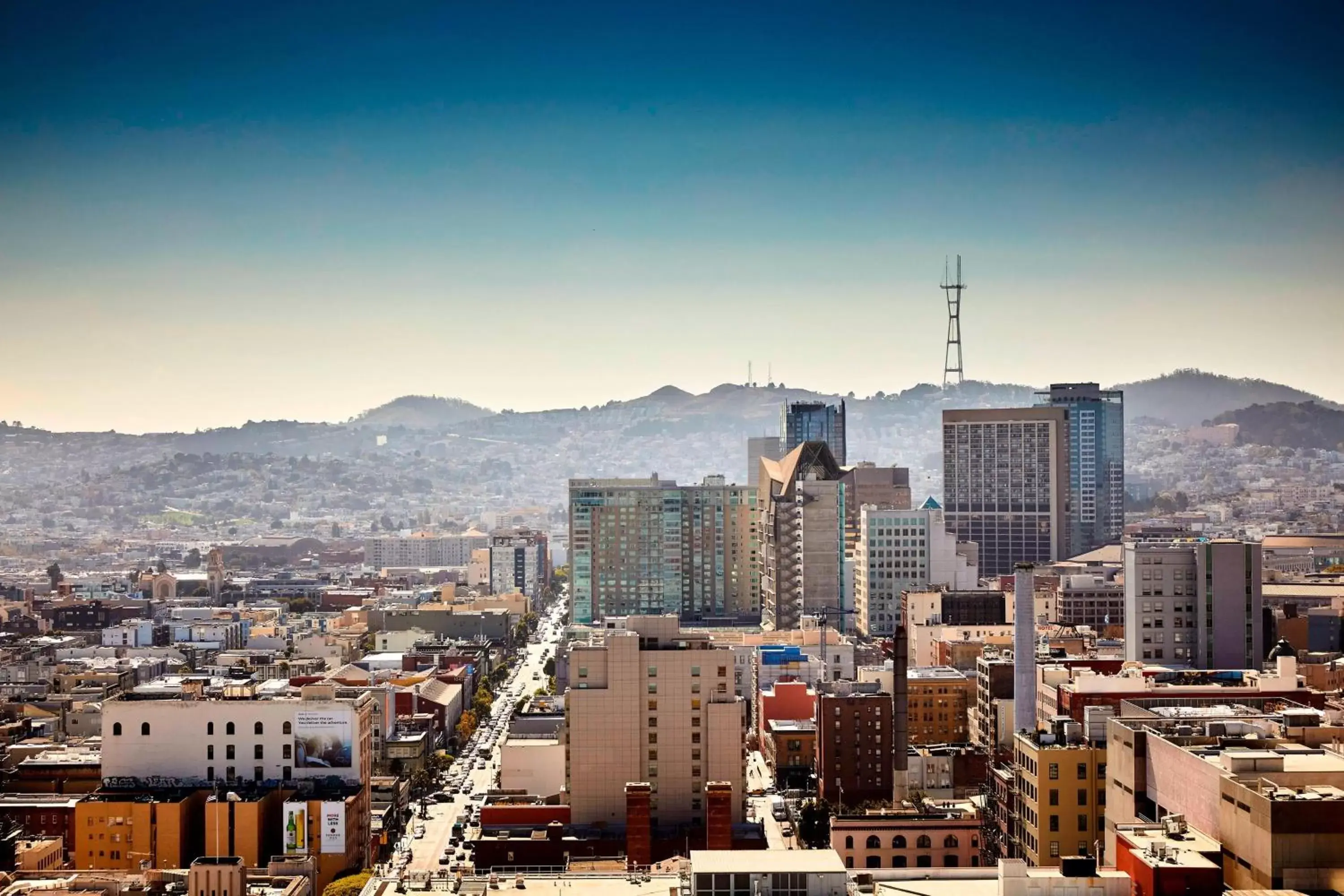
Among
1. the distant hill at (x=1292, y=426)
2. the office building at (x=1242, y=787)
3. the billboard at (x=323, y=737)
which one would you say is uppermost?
the distant hill at (x=1292, y=426)

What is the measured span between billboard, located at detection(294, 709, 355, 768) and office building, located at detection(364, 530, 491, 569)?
74099 mm

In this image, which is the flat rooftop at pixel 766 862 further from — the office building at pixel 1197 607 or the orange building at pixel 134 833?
the office building at pixel 1197 607

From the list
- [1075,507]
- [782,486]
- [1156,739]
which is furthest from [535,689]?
[1075,507]

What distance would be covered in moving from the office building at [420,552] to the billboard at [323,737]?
74.1 metres

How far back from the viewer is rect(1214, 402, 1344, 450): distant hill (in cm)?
12088

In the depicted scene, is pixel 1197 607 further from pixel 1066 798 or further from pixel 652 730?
pixel 652 730

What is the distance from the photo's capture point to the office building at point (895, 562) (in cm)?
4984

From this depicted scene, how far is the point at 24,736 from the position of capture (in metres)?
35.9

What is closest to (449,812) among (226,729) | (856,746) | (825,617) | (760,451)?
(226,729)

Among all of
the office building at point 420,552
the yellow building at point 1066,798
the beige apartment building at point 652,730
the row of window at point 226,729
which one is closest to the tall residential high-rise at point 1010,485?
the office building at point 420,552

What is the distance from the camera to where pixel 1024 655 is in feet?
86.7

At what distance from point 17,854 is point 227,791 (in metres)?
3.37

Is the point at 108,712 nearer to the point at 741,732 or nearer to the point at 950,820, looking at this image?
the point at 741,732

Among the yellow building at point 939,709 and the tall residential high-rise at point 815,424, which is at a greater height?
the tall residential high-rise at point 815,424
